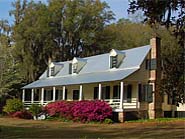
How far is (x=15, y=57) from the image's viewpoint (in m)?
52.1

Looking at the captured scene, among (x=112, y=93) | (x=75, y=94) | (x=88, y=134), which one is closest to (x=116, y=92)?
(x=112, y=93)

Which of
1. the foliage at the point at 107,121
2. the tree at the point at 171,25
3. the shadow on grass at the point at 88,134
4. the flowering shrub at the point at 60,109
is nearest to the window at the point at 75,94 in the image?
the flowering shrub at the point at 60,109

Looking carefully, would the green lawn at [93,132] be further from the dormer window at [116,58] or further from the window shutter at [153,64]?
the dormer window at [116,58]

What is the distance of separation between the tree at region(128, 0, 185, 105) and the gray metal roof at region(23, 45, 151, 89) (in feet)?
77.5

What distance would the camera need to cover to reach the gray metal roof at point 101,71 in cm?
3303

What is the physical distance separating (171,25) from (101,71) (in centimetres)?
2965

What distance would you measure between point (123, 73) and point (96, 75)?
451 cm

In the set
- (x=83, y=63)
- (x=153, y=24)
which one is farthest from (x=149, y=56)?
(x=153, y=24)

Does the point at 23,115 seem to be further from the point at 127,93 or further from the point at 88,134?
the point at 88,134

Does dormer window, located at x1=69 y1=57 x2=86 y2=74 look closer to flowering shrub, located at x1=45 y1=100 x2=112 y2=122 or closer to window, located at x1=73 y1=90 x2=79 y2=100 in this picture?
window, located at x1=73 y1=90 x2=79 y2=100

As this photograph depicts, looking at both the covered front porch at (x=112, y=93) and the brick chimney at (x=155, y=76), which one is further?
the covered front porch at (x=112, y=93)

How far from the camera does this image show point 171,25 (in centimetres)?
728

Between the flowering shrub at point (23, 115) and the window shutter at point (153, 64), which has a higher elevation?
the window shutter at point (153, 64)

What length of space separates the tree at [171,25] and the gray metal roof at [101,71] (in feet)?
77.5
